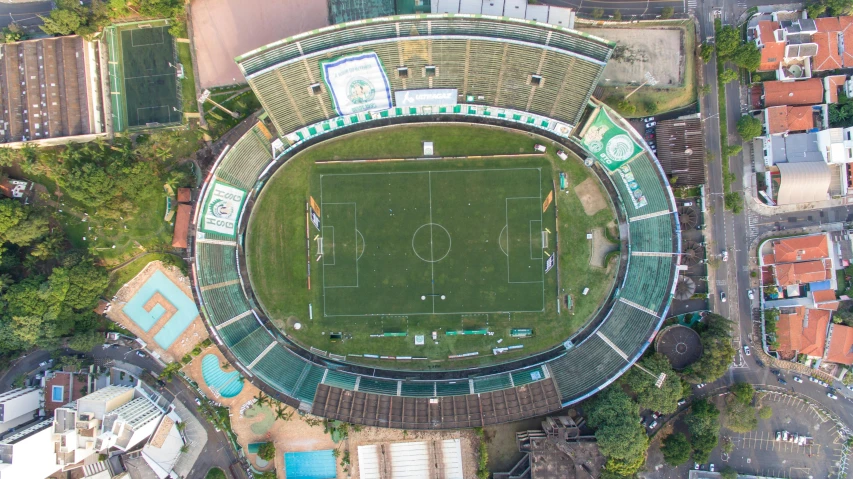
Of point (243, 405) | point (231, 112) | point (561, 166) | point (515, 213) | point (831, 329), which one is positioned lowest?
point (243, 405)

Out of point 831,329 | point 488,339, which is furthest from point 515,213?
point 831,329

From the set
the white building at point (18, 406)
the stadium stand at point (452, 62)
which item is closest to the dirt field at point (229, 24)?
the stadium stand at point (452, 62)

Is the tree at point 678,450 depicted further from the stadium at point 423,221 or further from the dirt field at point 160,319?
→ the dirt field at point 160,319

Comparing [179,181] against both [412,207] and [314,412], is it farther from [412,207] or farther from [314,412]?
[314,412]

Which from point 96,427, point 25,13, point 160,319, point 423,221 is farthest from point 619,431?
point 25,13

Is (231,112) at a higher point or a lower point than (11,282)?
higher

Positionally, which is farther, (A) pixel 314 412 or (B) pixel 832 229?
(B) pixel 832 229

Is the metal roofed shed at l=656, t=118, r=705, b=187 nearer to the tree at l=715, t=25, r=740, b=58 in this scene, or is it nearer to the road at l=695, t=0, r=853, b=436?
the road at l=695, t=0, r=853, b=436
